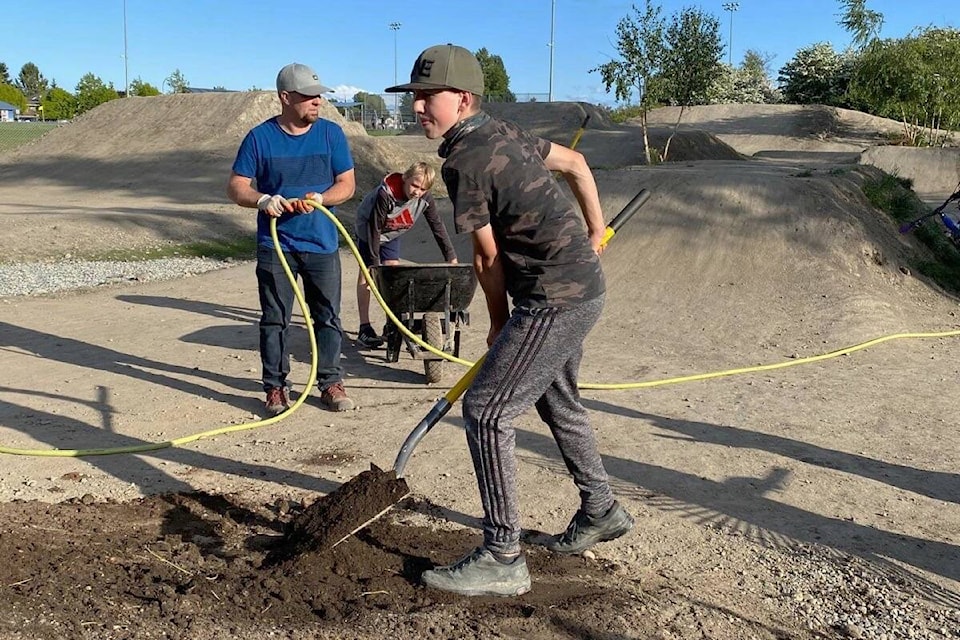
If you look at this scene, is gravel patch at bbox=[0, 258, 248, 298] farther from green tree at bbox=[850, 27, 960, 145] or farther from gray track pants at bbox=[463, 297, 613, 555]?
green tree at bbox=[850, 27, 960, 145]

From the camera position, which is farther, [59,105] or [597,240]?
[59,105]

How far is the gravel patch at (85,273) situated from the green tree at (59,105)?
50266 millimetres

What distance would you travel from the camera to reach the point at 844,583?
136 inches

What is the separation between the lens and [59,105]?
6316 centimetres

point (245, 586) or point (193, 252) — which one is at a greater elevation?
point (193, 252)

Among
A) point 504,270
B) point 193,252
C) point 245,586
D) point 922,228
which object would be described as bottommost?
point 245,586

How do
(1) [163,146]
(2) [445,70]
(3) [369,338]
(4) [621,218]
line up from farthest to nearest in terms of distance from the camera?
(1) [163,146]
(3) [369,338]
(4) [621,218]
(2) [445,70]

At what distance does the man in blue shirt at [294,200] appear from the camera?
5.23 metres

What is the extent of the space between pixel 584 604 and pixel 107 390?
4.03 m

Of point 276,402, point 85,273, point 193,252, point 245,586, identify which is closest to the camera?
point 245,586

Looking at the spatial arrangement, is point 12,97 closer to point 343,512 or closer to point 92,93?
point 92,93

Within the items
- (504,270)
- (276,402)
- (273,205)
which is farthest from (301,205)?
(504,270)

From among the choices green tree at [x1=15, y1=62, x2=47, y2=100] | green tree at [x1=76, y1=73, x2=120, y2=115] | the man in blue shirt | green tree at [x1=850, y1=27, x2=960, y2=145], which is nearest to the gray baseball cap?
the man in blue shirt

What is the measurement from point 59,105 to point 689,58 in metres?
51.4
